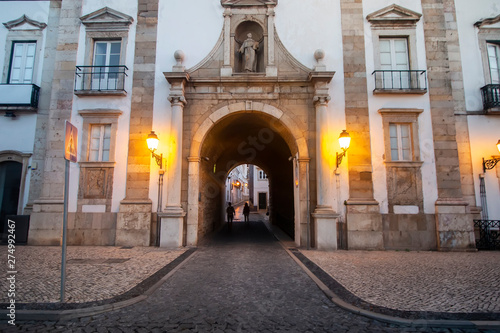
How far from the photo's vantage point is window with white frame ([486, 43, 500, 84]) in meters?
9.70

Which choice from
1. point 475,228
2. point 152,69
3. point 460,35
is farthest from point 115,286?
point 460,35

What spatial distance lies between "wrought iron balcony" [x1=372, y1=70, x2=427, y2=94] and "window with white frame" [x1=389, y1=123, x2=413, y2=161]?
1327mm

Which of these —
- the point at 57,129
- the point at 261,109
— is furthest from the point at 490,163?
the point at 57,129

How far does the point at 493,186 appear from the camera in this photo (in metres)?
9.20

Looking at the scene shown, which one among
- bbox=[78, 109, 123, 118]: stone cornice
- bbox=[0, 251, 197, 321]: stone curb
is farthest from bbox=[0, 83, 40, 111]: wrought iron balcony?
bbox=[0, 251, 197, 321]: stone curb

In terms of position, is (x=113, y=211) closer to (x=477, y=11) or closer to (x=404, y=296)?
(x=404, y=296)

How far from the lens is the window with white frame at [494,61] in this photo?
31.8 feet

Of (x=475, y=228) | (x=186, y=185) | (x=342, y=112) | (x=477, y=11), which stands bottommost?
(x=475, y=228)

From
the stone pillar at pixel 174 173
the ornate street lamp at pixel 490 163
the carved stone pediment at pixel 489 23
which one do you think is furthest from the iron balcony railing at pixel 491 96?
the stone pillar at pixel 174 173

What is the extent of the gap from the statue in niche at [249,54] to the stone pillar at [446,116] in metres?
6.02

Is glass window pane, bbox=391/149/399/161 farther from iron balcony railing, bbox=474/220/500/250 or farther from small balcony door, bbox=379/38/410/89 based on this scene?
iron balcony railing, bbox=474/220/500/250

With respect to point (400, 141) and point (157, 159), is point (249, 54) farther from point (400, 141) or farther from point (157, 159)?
point (400, 141)

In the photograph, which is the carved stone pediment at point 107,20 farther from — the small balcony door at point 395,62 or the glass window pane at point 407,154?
the glass window pane at point 407,154

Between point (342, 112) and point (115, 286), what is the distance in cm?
815
